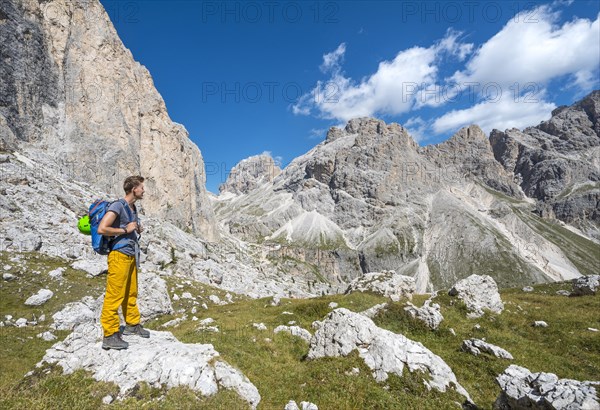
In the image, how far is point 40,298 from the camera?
31703 millimetres

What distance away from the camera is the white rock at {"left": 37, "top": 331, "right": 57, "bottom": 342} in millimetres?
24172

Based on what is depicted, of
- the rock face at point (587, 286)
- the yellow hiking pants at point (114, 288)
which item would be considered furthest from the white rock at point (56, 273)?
the rock face at point (587, 286)

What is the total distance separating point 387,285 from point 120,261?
30398 mm

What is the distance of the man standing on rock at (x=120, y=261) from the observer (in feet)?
33.0

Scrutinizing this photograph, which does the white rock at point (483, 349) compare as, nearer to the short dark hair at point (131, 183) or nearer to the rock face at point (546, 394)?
the rock face at point (546, 394)

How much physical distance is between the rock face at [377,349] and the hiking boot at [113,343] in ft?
27.8

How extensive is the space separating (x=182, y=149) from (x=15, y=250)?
111561 mm

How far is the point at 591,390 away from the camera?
7.98 metres

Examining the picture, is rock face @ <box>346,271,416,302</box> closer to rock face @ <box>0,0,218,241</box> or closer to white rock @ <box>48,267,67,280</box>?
white rock @ <box>48,267,67,280</box>

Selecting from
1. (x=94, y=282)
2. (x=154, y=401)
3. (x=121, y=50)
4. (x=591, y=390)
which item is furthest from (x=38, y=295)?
(x=121, y=50)

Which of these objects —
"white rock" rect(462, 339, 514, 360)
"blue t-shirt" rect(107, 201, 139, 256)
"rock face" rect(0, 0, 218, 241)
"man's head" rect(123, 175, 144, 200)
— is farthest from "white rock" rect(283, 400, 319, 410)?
"rock face" rect(0, 0, 218, 241)

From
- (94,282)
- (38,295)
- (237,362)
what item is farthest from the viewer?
(94,282)

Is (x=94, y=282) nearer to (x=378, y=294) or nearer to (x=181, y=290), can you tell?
(x=181, y=290)

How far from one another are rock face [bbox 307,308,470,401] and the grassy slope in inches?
18.8
